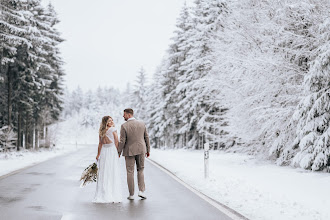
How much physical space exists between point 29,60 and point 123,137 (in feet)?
73.4

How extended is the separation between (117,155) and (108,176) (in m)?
0.64

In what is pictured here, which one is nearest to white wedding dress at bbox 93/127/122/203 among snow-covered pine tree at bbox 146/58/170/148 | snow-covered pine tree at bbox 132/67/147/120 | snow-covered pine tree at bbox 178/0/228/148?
snow-covered pine tree at bbox 178/0/228/148

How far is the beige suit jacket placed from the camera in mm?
9117

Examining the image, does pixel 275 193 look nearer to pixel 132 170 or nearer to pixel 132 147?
pixel 132 170

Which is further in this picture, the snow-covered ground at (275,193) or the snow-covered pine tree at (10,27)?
the snow-covered pine tree at (10,27)

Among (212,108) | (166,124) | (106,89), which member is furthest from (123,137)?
(106,89)

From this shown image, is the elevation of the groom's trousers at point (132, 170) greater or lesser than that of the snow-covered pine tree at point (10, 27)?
lesser

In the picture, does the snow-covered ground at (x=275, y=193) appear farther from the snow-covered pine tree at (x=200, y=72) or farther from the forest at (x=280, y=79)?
the snow-covered pine tree at (x=200, y=72)

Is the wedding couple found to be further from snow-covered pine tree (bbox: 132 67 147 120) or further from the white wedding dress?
snow-covered pine tree (bbox: 132 67 147 120)

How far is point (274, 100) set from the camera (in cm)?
1673

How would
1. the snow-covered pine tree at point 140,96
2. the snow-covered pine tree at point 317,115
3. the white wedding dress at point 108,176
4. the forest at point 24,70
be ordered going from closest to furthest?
the white wedding dress at point 108,176 → the snow-covered pine tree at point 317,115 → the forest at point 24,70 → the snow-covered pine tree at point 140,96

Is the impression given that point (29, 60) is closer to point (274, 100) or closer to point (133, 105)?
point (274, 100)

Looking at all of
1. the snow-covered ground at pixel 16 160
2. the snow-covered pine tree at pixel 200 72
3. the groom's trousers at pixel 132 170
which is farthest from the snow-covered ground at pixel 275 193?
the snow-covered pine tree at pixel 200 72

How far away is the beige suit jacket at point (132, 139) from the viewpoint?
9.12 m
